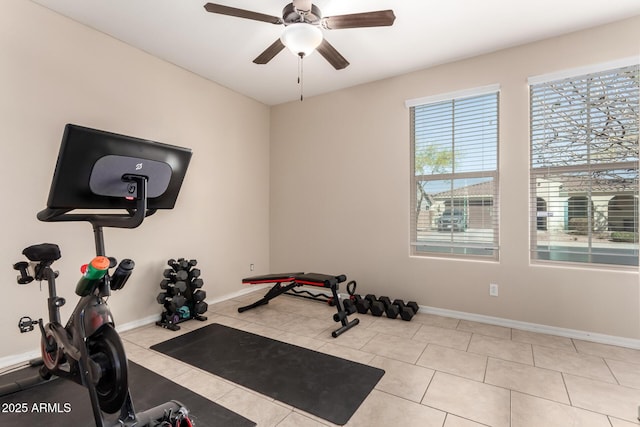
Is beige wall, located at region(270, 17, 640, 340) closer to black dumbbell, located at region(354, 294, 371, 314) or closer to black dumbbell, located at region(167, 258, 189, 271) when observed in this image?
black dumbbell, located at region(354, 294, 371, 314)

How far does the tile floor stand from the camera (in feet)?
5.81

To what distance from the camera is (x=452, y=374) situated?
222 cm

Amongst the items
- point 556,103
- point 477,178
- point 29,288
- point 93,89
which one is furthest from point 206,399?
point 556,103

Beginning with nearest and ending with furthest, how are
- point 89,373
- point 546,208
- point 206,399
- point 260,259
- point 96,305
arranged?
point 89,373
point 96,305
point 206,399
point 546,208
point 260,259

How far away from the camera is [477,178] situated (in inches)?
133

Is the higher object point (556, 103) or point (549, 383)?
point (556, 103)

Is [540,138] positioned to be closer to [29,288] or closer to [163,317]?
[163,317]

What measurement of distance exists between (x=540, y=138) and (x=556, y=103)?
346 mm

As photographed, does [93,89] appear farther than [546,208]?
No

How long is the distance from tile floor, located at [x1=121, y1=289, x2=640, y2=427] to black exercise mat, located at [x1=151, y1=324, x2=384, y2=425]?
7 centimetres

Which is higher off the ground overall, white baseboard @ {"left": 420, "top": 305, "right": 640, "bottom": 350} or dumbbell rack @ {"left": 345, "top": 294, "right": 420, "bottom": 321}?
dumbbell rack @ {"left": 345, "top": 294, "right": 420, "bottom": 321}

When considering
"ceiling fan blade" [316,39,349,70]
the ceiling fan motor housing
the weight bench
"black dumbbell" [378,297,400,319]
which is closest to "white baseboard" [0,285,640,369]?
"black dumbbell" [378,297,400,319]

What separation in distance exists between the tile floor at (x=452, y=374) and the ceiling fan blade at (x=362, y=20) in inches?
96.9

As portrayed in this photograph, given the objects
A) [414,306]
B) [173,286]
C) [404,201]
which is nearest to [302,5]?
[404,201]
